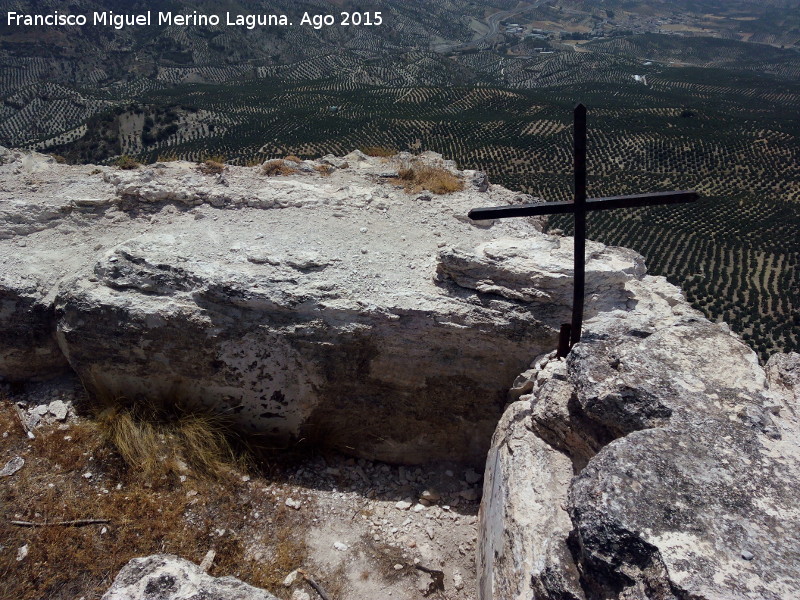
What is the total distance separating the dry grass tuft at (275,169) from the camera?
8664mm

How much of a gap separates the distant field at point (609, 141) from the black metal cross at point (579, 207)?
21.3 m

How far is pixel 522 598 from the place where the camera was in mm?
3188

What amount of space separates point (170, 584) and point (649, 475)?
3316 millimetres

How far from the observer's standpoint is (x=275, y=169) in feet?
28.6

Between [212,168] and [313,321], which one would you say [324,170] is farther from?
[313,321]

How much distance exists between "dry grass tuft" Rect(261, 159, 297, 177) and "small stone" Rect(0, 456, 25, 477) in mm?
5242

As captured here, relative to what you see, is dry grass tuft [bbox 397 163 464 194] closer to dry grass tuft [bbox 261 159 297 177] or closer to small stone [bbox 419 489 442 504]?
dry grass tuft [bbox 261 159 297 177]

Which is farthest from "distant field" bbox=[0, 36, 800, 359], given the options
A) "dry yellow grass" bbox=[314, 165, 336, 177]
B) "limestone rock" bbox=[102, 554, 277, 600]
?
"limestone rock" bbox=[102, 554, 277, 600]

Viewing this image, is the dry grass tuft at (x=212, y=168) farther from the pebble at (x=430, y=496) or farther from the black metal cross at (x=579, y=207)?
the pebble at (x=430, y=496)

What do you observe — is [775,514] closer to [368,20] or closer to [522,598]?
[522,598]

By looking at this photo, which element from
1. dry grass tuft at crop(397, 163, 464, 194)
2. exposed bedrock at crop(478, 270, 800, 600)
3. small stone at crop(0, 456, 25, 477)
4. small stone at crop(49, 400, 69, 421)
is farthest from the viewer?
dry grass tuft at crop(397, 163, 464, 194)

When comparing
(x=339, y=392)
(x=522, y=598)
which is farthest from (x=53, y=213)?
(x=522, y=598)

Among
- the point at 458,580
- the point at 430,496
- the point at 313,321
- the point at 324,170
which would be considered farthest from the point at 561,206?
the point at 324,170

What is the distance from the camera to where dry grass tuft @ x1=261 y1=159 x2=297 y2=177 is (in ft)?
28.4
